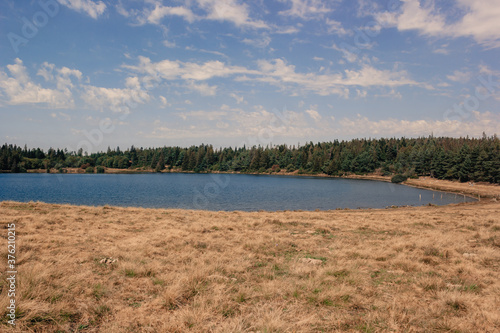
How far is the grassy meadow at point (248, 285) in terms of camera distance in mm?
5723

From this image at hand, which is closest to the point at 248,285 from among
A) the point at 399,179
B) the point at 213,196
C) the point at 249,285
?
the point at 249,285

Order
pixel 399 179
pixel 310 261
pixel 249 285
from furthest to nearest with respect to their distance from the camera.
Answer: pixel 399 179 < pixel 310 261 < pixel 249 285

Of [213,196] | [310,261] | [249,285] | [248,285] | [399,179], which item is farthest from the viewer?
[399,179]

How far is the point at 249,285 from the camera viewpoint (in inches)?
311

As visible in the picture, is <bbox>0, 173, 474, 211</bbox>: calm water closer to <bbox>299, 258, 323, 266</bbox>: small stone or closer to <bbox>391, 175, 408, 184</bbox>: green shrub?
<bbox>299, 258, 323, 266</bbox>: small stone

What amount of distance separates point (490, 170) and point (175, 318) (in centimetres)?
12341

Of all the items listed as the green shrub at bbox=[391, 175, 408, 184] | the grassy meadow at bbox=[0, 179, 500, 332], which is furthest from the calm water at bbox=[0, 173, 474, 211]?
→ the green shrub at bbox=[391, 175, 408, 184]

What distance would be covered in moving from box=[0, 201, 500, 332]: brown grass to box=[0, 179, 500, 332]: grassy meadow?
3cm

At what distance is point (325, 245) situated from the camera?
13836 mm

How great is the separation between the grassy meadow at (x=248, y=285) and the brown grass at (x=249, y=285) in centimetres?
3

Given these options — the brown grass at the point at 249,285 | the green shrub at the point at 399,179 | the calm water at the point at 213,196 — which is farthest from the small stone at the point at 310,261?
the green shrub at the point at 399,179

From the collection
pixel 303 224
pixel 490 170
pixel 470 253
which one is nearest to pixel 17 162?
pixel 303 224

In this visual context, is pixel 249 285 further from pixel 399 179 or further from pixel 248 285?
pixel 399 179

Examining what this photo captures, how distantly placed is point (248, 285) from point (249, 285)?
4.5 inches
